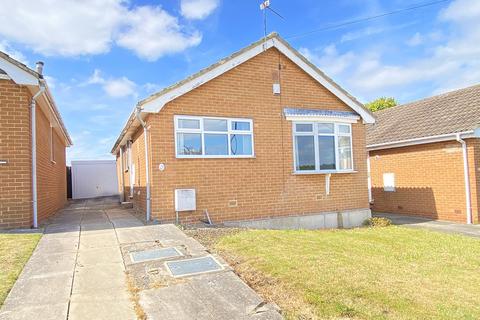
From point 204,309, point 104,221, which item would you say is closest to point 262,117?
point 104,221

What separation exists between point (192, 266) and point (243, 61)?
7.12m

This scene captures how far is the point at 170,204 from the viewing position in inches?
373

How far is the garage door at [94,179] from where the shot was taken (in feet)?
78.9

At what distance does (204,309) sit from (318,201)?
8342mm

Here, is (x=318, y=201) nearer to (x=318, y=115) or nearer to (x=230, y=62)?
(x=318, y=115)

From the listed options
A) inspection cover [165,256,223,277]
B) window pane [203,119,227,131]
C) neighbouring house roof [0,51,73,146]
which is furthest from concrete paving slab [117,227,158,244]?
neighbouring house roof [0,51,73,146]

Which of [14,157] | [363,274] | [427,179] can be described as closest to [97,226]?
[14,157]

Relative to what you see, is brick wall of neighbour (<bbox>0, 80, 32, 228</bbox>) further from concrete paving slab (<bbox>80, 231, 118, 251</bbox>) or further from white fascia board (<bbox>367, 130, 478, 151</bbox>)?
white fascia board (<bbox>367, 130, 478, 151</bbox>)

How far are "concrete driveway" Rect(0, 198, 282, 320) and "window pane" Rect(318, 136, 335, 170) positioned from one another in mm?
6155

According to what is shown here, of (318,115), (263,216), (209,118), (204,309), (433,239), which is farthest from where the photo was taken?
(318,115)

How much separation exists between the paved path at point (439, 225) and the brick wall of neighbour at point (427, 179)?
0.60 metres

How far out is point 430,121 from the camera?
49.3 feet

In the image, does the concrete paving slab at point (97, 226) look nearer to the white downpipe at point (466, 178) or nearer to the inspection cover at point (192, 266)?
the inspection cover at point (192, 266)

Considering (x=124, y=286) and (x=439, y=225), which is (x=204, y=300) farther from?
(x=439, y=225)
